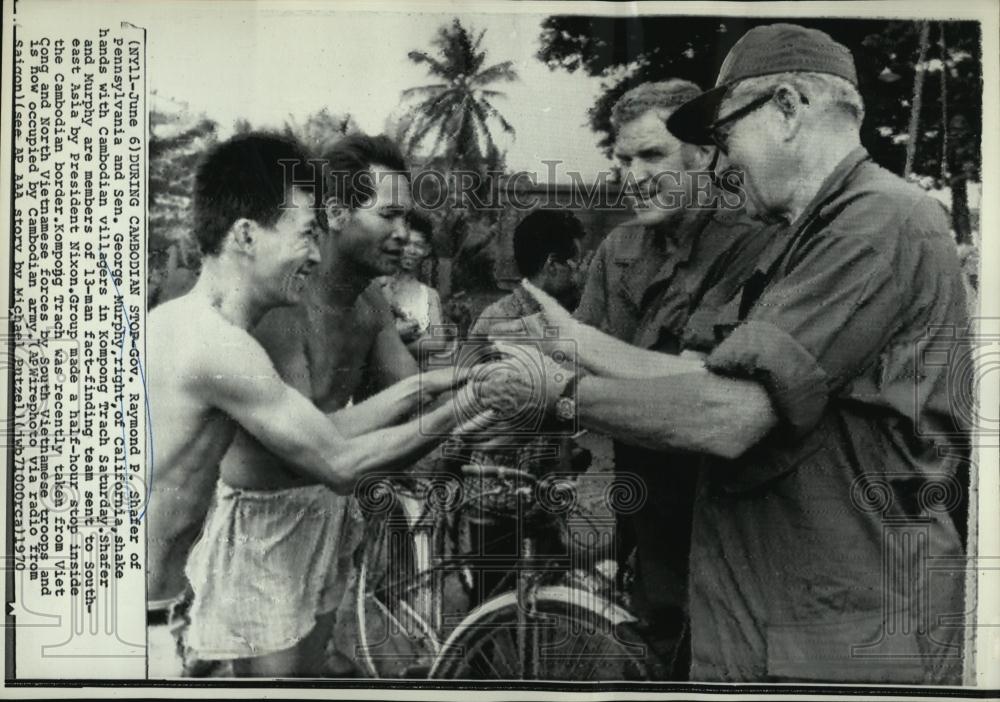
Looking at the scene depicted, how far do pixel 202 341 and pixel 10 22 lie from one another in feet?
3.99

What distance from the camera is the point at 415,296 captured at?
300 cm

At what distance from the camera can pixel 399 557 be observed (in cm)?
300

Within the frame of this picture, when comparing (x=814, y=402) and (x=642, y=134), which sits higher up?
(x=642, y=134)

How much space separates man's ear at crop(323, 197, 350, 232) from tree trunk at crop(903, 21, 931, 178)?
1791 millimetres

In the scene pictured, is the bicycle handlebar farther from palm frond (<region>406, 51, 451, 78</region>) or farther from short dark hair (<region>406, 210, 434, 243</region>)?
palm frond (<region>406, 51, 451, 78</region>)

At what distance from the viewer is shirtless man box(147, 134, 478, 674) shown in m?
2.98

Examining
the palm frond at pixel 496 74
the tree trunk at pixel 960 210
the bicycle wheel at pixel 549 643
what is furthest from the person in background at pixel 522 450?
the tree trunk at pixel 960 210

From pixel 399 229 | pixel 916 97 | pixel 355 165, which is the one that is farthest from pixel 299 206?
pixel 916 97

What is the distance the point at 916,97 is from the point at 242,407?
237 cm

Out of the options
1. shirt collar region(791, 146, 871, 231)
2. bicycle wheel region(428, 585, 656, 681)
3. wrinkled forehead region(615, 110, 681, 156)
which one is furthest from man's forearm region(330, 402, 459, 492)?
shirt collar region(791, 146, 871, 231)

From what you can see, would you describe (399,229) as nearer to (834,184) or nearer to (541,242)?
(541,242)

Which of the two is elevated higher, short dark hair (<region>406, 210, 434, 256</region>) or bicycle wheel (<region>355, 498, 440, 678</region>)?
short dark hair (<region>406, 210, 434, 256</region>)

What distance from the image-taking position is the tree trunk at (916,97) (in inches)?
118

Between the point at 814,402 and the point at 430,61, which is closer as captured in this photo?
the point at 814,402
